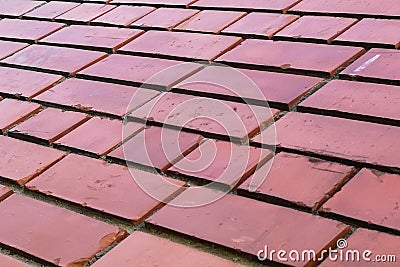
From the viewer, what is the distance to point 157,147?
5.04 feet

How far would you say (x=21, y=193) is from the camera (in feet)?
4.96

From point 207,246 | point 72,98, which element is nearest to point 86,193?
point 207,246

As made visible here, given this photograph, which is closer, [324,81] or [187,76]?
[324,81]

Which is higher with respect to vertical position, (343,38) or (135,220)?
(343,38)

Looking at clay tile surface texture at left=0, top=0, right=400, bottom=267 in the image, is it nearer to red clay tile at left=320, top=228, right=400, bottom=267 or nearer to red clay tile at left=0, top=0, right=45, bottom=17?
red clay tile at left=320, top=228, right=400, bottom=267

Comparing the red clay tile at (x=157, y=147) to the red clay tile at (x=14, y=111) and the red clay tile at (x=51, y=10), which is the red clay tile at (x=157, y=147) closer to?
the red clay tile at (x=14, y=111)

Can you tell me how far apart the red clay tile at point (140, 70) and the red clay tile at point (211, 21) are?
20cm

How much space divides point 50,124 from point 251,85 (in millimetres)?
515

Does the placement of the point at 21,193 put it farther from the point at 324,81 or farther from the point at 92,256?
the point at 324,81

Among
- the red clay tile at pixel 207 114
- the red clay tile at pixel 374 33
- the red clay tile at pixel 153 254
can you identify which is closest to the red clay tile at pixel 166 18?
the red clay tile at pixel 207 114

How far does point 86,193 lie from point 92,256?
0.68ft

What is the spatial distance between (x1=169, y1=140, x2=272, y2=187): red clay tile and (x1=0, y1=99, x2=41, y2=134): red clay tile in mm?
547

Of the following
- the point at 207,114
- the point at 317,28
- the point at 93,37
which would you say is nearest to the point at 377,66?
the point at 317,28

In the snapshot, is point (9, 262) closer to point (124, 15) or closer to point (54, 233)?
point (54, 233)
